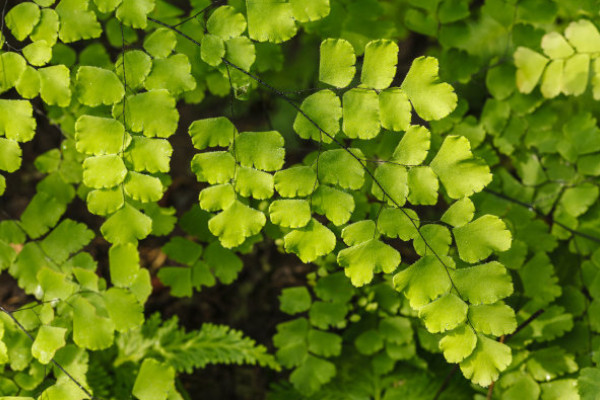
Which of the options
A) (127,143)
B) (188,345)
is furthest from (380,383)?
(127,143)

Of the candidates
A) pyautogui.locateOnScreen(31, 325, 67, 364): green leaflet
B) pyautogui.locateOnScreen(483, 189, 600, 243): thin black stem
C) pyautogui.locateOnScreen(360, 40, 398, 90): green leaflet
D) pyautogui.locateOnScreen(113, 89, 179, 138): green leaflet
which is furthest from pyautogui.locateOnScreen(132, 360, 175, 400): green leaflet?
pyautogui.locateOnScreen(483, 189, 600, 243): thin black stem

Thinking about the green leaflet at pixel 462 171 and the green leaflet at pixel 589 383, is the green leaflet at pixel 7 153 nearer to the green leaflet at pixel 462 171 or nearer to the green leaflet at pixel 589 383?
the green leaflet at pixel 462 171

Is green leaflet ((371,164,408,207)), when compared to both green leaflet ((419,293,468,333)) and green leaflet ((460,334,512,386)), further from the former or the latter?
green leaflet ((460,334,512,386))

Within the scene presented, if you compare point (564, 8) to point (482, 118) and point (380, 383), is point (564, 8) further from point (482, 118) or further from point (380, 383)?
point (380, 383)

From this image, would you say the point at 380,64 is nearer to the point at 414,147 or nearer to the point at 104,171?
the point at 414,147

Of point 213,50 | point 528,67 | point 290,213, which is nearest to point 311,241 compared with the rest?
point 290,213
